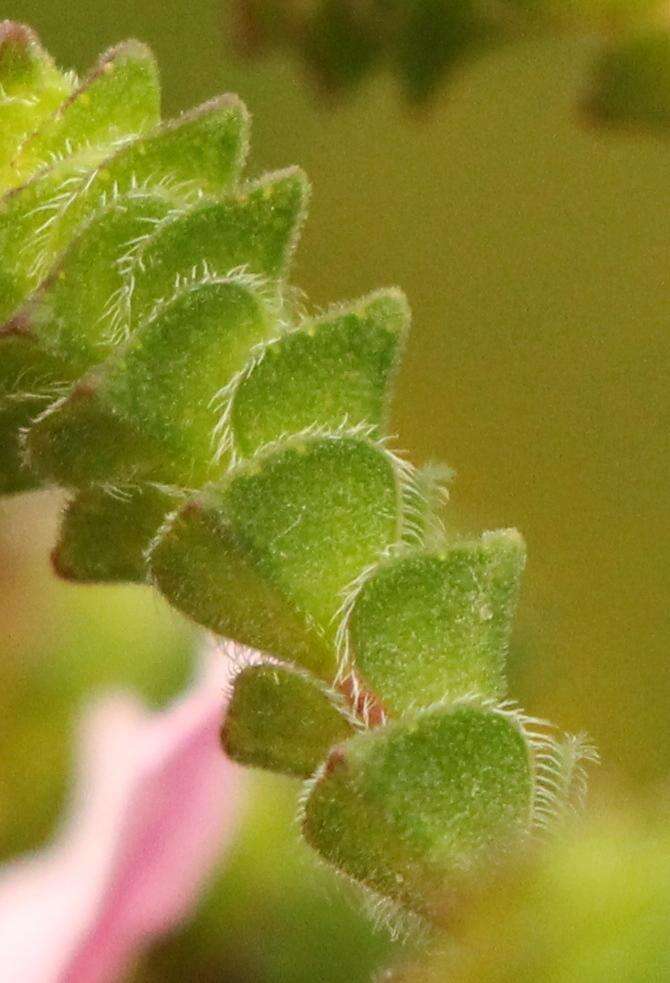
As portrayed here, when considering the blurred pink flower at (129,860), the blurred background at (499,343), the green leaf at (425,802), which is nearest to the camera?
the green leaf at (425,802)

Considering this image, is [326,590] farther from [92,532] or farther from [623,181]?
[623,181]

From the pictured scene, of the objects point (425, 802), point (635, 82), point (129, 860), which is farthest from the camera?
point (635, 82)

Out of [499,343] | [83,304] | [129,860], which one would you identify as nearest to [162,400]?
[83,304]

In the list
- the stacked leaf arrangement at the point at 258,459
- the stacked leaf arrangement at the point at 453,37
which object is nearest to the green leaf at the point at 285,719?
the stacked leaf arrangement at the point at 258,459

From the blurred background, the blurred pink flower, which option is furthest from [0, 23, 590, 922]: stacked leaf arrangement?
the blurred background

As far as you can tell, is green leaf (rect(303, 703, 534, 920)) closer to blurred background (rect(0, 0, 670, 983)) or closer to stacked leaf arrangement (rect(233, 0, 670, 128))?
blurred background (rect(0, 0, 670, 983))

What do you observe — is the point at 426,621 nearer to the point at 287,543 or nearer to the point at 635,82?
the point at 287,543

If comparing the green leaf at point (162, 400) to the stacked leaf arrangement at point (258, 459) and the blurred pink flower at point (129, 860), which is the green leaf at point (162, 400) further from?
the blurred pink flower at point (129, 860)
